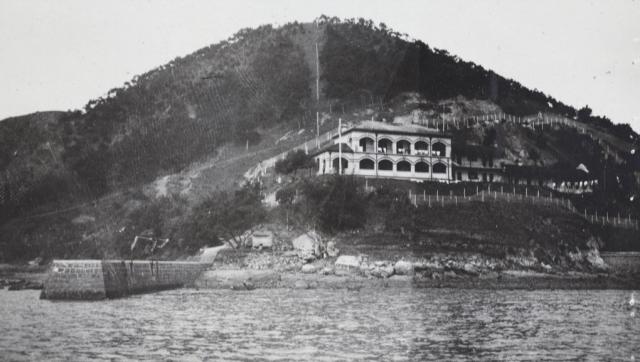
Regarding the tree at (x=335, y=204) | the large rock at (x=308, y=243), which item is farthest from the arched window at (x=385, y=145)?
the large rock at (x=308, y=243)

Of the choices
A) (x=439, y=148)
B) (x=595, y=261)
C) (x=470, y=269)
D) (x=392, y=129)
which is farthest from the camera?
(x=439, y=148)

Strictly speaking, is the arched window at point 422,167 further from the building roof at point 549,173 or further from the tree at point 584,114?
the tree at point 584,114

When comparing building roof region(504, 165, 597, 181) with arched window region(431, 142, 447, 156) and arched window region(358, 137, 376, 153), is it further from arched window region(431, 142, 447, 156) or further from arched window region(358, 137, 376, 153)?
arched window region(358, 137, 376, 153)

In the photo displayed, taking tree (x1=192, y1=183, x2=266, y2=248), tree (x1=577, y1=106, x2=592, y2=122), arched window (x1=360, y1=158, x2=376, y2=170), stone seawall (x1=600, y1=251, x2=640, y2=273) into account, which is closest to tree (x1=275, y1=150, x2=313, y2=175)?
tree (x1=192, y1=183, x2=266, y2=248)

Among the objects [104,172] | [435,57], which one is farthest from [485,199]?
[104,172]

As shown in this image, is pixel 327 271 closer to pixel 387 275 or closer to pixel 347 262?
pixel 347 262

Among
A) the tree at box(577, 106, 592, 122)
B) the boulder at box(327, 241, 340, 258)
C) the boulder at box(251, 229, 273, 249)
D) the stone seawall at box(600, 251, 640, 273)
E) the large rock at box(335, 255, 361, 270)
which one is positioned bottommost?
the stone seawall at box(600, 251, 640, 273)

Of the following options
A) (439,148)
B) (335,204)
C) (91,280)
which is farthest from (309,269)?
(439,148)
